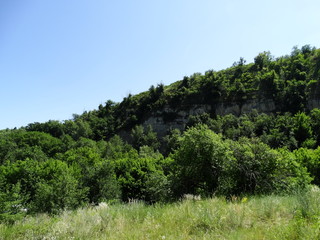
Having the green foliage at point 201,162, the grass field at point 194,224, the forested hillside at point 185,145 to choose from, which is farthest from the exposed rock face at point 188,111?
the grass field at point 194,224

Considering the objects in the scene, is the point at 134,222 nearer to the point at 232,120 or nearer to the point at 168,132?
the point at 232,120

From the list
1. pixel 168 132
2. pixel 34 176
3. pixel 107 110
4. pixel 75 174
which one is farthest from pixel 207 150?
pixel 107 110

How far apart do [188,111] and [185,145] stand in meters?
77.3

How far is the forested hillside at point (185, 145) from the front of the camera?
12812mm

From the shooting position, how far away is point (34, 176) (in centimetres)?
2914

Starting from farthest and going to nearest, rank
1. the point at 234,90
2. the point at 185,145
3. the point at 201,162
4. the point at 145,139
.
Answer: the point at 234,90 < the point at 145,139 < the point at 185,145 < the point at 201,162

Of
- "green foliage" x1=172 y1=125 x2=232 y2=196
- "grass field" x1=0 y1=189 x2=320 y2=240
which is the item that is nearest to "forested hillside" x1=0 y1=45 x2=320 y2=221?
"green foliage" x1=172 y1=125 x2=232 y2=196

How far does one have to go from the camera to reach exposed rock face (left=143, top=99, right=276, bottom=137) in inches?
2958

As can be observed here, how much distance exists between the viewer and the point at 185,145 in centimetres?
1356

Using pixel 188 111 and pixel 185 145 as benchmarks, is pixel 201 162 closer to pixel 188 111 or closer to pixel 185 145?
pixel 185 145

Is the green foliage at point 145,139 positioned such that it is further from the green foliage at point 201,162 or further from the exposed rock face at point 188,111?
the green foliage at point 201,162

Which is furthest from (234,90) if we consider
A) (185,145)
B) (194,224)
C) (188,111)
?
(194,224)

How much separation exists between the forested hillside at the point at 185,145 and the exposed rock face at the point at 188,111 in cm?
41

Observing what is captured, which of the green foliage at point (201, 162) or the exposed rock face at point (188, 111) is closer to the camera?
the green foliage at point (201, 162)
